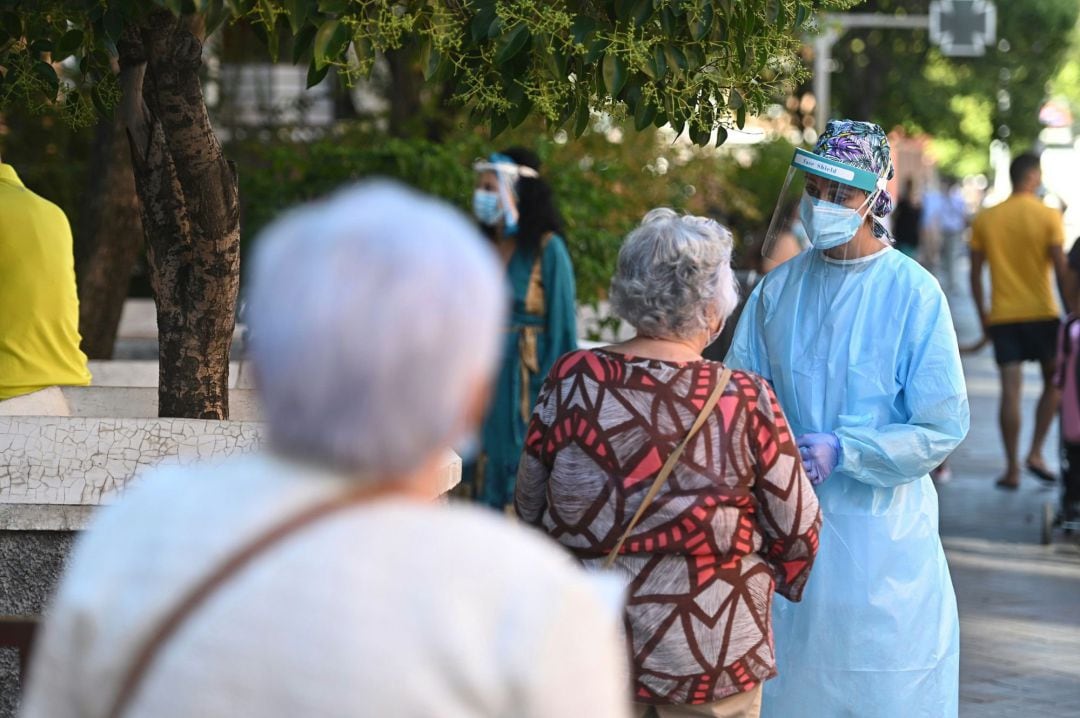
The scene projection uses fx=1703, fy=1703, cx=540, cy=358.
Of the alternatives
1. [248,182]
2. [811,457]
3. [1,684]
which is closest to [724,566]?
[811,457]

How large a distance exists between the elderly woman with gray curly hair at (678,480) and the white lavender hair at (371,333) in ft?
4.97

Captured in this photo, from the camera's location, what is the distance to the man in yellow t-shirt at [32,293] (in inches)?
191

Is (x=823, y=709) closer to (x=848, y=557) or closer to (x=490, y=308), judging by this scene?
(x=848, y=557)

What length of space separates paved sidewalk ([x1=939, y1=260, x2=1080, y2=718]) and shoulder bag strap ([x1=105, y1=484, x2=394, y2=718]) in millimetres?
4679

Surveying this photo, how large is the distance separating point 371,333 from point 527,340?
6.06 metres

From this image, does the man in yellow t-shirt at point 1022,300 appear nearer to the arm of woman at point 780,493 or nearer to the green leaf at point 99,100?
the green leaf at point 99,100

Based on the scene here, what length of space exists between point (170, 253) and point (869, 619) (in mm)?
2206

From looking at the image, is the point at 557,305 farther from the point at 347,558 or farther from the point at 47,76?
the point at 347,558

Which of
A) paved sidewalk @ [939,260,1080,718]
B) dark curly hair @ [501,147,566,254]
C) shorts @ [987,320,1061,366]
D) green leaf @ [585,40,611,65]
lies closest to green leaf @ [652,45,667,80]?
green leaf @ [585,40,611,65]

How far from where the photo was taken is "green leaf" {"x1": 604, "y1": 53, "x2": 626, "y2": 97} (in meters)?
3.98

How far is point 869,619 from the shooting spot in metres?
4.13

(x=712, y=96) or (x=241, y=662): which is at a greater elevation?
(x=712, y=96)

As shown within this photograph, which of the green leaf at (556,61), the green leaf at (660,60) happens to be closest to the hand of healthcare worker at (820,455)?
the green leaf at (660,60)

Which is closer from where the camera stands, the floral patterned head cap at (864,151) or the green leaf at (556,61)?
the green leaf at (556,61)
